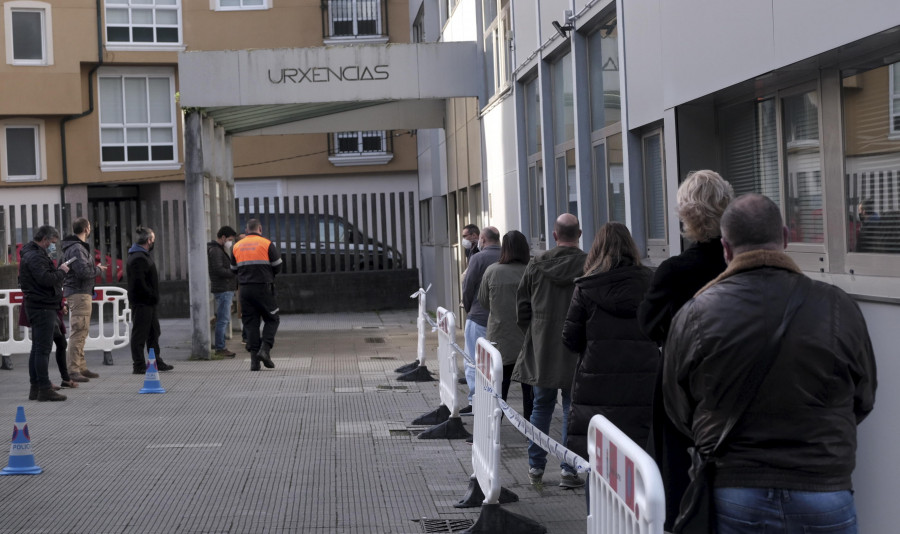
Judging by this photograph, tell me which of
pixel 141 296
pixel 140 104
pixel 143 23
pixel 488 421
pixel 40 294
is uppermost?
pixel 143 23

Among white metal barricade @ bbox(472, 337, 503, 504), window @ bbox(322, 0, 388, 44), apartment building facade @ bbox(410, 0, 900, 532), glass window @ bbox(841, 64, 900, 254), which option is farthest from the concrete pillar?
window @ bbox(322, 0, 388, 44)

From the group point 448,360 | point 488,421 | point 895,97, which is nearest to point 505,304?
point 448,360

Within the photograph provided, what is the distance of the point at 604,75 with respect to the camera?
10273mm

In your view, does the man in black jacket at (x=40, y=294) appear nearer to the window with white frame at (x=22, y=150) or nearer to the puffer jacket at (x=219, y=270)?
the puffer jacket at (x=219, y=270)

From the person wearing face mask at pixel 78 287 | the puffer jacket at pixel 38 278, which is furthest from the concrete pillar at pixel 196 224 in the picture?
the puffer jacket at pixel 38 278

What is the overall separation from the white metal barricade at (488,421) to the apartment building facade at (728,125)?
176cm

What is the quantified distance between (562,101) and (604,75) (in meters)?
1.81

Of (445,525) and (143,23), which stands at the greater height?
(143,23)

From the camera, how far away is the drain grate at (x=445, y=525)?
661 centimetres

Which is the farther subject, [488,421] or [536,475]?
[536,475]

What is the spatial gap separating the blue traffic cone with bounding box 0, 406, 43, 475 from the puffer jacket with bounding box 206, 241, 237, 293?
8716mm

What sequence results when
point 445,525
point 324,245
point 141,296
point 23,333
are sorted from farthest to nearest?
point 324,245, point 23,333, point 141,296, point 445,525

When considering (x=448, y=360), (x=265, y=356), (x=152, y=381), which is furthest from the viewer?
(x=265, y=356)

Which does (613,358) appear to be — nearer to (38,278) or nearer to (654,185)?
(654,185)
